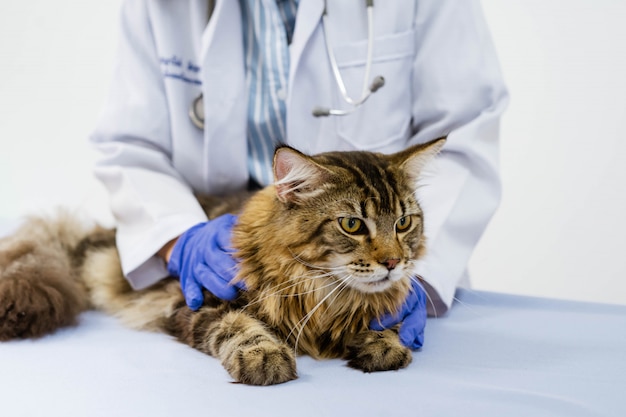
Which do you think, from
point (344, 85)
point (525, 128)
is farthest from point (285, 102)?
point (525, 128)

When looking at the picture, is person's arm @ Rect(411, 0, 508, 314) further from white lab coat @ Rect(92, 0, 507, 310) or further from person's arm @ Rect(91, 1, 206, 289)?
person's arm @ Rect(91, 1, 206, 289)

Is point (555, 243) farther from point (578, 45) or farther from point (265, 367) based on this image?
point (265, 367)

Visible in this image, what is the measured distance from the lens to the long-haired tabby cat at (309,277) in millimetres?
1262

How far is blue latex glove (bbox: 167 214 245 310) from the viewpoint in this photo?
56.3 inches

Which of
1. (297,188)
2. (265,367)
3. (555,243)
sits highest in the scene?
(297,188)

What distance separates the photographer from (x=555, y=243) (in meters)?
2.81

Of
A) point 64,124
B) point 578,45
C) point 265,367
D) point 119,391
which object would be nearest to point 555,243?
point 578,45

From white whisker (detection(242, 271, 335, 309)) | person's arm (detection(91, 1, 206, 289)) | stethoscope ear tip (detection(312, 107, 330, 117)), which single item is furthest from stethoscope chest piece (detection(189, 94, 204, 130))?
white whisker (detection(242, 271, 335, 309))

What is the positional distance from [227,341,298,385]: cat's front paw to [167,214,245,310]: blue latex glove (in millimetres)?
208

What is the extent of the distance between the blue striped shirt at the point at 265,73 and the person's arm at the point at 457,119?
41 centimetres

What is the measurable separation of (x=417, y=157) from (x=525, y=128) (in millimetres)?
1572

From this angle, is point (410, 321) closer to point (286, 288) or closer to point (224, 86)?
point (286, 288)

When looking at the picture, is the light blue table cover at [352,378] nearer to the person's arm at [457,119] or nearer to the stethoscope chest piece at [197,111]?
the person's arm at [457,119]

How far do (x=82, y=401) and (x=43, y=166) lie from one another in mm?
2226
